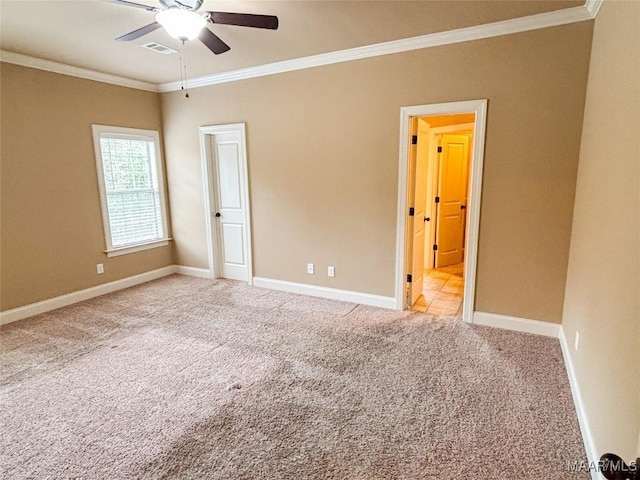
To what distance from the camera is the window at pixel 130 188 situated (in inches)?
185

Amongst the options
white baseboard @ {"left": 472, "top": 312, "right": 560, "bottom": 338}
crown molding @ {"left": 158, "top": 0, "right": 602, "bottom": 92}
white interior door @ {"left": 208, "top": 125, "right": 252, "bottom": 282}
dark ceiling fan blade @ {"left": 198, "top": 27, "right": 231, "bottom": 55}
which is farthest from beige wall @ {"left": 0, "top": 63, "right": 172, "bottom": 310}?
white baseboard @ {"left": 472, "top": 312, "right": 560, "bottom": 338}

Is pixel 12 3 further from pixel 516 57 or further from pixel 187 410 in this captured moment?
pixel 516 57

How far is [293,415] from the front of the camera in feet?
7.57

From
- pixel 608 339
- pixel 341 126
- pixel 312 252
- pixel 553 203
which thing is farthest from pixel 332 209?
pixel 608 339

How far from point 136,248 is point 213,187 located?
4.60 ft

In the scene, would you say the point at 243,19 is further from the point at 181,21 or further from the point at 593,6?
the point at 593,6

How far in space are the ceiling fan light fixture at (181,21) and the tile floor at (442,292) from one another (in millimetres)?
3410

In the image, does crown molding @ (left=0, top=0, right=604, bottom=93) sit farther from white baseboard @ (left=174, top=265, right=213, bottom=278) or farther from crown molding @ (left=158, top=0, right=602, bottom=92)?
white baseboard @ (left=174, top=265, right=213, bottom=278)

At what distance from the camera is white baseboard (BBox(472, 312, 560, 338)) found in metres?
3.32

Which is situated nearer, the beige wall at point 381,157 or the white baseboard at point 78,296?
the beige wall at point 381,157

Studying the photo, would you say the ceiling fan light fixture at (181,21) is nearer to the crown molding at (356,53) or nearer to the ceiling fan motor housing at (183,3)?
the ceiling fan motor housing at (183,3)

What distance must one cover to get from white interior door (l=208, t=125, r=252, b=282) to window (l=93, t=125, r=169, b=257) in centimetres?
90

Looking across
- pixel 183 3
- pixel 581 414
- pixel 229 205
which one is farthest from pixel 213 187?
pixel 581 414

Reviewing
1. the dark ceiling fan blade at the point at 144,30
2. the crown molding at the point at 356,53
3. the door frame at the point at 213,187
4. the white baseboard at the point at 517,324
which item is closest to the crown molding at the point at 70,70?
the crown molding at the point at 356,53
